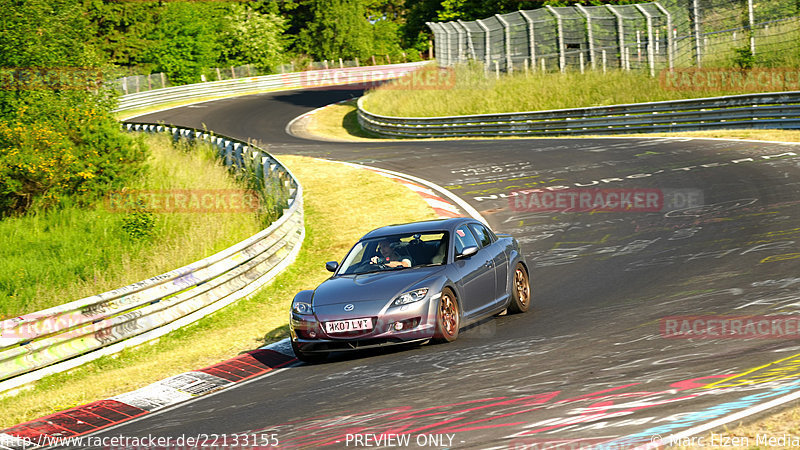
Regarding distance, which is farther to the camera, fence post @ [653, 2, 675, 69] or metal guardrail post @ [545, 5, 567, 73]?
metal guardrail post @ [545, 5, 567, 73]

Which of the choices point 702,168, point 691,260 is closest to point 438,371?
point 691,260

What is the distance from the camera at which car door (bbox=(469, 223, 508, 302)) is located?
10.5m

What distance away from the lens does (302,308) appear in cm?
947

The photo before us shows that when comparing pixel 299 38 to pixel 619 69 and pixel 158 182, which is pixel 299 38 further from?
pixel 158 182

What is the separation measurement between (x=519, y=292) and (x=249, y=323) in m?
4.04

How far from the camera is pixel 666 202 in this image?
17.5 meters

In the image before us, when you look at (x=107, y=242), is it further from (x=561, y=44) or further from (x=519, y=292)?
(x=561, y=44)

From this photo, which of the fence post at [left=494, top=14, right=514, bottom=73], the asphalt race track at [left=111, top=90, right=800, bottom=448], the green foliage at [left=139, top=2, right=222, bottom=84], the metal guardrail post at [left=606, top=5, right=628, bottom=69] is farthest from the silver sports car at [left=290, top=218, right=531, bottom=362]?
the green foliage at [left=139, top=2, right=222, bottom=84]

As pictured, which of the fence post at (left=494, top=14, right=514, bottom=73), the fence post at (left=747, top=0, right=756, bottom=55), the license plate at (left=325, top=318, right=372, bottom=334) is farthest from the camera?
the fence post at (left=494, top=14, right=514, bottom=73)

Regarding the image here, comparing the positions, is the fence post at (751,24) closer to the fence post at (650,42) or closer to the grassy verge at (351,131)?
the fence post at (650,42)

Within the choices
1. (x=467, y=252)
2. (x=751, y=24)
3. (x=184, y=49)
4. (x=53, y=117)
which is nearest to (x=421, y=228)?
(x=467, y=252)

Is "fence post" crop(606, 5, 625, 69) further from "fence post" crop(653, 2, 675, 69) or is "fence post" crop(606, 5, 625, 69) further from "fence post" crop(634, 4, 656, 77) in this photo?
"fence post" crop(653, 2, 675, 69)

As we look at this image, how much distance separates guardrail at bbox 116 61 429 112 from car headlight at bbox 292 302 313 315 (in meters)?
48.2

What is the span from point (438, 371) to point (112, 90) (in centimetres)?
2058
